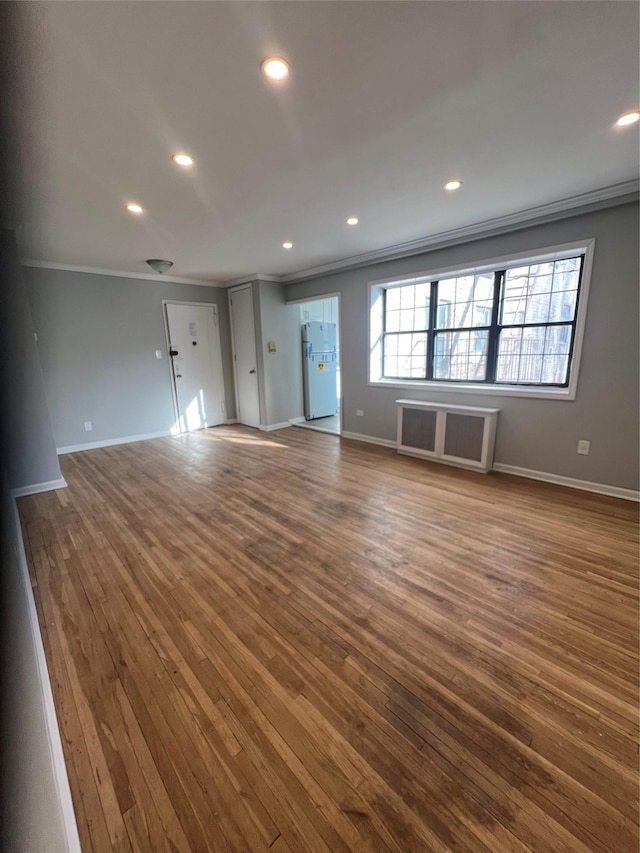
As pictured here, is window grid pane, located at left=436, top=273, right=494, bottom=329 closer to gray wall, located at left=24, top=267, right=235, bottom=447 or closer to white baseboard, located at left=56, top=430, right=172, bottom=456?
gray wall, located at left=24, top=267, right=235, bottom=447

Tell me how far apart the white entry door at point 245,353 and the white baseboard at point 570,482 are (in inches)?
159

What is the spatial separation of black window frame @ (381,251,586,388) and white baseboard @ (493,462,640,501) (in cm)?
91

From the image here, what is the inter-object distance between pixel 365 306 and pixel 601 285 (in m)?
2.61

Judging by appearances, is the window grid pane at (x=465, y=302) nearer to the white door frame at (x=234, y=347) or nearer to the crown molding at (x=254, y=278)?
the crown molding at (x=254, y=278)

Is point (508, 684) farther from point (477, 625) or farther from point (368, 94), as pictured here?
point (368, 94)

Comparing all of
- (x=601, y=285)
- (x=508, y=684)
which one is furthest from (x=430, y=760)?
(x=601, y=285)

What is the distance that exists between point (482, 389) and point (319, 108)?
3055 millimetres

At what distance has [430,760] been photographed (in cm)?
120

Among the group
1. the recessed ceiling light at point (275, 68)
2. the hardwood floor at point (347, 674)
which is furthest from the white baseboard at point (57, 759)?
the recessed ceiling light at point (275, 68)

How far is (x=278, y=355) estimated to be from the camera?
6.01m

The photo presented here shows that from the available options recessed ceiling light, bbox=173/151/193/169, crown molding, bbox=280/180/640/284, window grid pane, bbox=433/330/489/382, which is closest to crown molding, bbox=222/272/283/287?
crown molding, bbox=280/180/640/284

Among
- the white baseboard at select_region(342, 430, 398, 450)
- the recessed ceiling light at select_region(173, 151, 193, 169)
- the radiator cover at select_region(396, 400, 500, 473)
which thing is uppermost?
the recessed ceiling light at select_region(173, 151, 193, 169)

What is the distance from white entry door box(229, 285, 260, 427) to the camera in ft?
19.4

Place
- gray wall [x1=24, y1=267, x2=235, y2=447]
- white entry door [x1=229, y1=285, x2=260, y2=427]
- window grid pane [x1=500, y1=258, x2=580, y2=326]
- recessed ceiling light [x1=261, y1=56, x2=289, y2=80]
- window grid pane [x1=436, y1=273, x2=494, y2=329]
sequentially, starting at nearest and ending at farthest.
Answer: recessed ceiling light [x1=261, y1=56, x2=289, y2=80], window grid pane [x1=500, y1=258, x2=580, y2=326], window grid pane [x1=436, y1=273, x2=494, y2=329], gray wall [x1=24, y1=267, x2=235, y2=447], white entry door [x1=229, y1=285, x2=260, y2=427]
